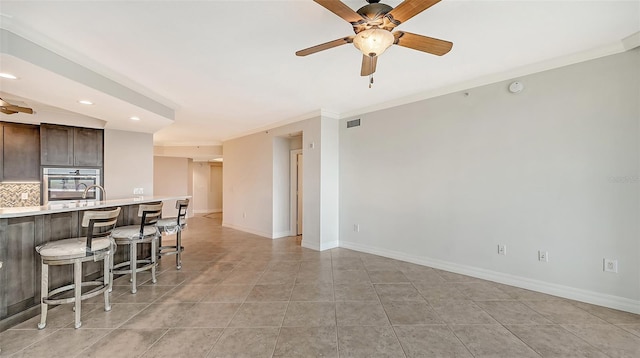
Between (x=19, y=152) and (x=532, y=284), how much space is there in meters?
8.02

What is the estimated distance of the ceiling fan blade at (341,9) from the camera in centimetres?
155

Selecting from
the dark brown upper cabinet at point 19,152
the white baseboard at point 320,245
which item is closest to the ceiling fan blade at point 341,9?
the white baseboard at point 320,245

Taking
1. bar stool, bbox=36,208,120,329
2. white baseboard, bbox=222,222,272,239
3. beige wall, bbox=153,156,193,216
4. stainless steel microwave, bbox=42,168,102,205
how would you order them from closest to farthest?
bar stool, bbox=36,208,120,329 → stainless steel microwave, bbox=42,168,102,205 → white baseboard, bbox=222,222,272,239 → beige wall, bbox=153,156,193,216

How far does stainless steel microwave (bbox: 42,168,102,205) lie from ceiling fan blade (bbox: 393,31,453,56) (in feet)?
17.7

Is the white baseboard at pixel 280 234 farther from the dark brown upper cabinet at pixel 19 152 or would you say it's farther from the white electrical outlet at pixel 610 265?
the white electrical outlet at pixel 610 265

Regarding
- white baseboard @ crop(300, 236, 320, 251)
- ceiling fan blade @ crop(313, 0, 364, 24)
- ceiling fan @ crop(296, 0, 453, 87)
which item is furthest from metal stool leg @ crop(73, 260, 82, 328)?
white baseboard @ crop(300, 236, 320, 251)

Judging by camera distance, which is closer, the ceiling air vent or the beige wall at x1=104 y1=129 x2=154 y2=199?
the ceiling air vent

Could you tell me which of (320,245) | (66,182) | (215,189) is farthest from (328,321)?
(215,189)

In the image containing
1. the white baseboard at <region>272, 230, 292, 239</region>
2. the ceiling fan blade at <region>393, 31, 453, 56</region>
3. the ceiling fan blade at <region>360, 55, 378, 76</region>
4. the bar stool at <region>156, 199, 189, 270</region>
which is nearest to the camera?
the ceiling fan blade at <region>393, 31, 453, 56</region>

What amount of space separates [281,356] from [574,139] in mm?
3642

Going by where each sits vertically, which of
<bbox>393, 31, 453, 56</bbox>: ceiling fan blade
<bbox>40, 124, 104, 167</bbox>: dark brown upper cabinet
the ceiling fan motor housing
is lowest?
<bbox>40, 124, 104, 167</bbox>: dark brown upper cabinet

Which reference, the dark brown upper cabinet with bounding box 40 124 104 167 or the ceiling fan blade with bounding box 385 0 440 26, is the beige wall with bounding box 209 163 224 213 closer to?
the dark brown upper cabinet with bounding box 40 124 104 167

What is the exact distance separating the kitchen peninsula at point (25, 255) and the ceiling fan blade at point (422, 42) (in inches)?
138

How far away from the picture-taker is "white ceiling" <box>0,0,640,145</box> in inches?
78.1
